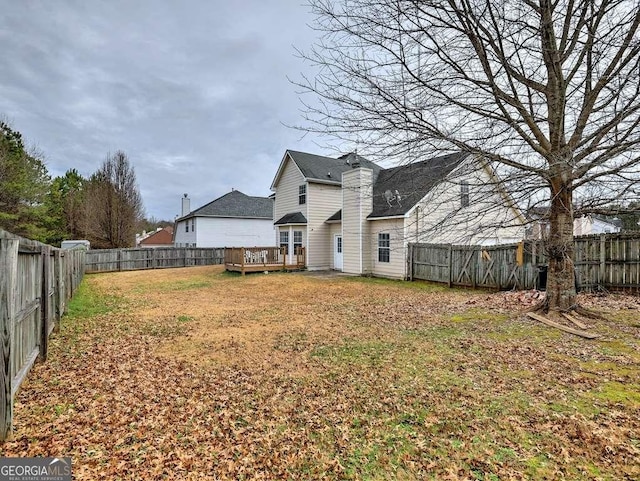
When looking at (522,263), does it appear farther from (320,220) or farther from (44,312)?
(44,312)

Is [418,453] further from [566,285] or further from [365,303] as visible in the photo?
[365,303]

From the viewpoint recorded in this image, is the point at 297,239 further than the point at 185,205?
No

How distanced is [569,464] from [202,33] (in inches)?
552

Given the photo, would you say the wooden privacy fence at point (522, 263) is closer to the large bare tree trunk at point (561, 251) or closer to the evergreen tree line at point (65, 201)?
the large bare tree trunk at point (561, 251)

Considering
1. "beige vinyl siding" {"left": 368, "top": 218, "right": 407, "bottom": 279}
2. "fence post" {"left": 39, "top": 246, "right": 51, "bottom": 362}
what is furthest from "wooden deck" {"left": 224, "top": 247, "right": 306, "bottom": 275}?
"fence post" {"left": 39, "top": 246, "right": 51, "bottom": 362}

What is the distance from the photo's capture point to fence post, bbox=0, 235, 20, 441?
2723 millimetres

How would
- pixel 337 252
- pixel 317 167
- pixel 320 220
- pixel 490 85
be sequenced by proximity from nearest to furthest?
pixel 490 85 → pixel 337 252 → pixel 320 220 → pixel 317 167

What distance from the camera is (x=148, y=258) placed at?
2373 cm

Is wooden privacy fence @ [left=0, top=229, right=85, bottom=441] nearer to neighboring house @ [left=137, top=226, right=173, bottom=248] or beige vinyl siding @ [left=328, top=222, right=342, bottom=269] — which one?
beige vinyl siding @ [left=328, top=222, right=342, bottom=269]

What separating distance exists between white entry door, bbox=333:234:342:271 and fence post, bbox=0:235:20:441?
16272 mm

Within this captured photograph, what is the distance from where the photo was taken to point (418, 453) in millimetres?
2773

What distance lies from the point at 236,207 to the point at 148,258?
29.7 ft

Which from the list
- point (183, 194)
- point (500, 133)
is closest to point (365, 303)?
point (500, 133)

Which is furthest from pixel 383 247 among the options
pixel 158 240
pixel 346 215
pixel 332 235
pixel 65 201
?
pixel 158 240
